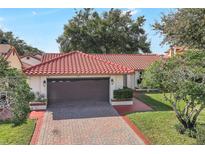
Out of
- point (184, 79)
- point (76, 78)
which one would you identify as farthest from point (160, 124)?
point (76, 78)

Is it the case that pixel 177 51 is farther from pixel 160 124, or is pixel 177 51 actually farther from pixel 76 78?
pixel 76 78

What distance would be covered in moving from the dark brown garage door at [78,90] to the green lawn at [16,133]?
20.1ft

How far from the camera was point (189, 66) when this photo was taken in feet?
48.5

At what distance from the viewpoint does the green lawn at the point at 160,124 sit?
44.0 ft

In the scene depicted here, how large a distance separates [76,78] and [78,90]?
1.55 metres

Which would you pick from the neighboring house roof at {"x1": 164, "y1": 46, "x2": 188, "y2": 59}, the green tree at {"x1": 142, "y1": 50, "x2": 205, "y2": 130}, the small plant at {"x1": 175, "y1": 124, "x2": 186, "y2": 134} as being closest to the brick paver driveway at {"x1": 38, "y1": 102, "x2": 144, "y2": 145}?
the small plant at {"x1": 175, "y1": 124, "x2": 186, "y2": 134}

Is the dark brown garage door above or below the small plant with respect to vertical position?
above

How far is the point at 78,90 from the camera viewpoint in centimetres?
2297

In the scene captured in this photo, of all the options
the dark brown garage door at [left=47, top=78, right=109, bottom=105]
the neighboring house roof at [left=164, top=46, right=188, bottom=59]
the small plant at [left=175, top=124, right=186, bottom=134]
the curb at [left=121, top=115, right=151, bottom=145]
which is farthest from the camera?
the dark brown garage door at [left=47, top=78, right=109, bottom=105]

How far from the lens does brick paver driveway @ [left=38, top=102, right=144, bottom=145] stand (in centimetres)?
1350

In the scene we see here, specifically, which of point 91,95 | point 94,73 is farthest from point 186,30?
point 91,95

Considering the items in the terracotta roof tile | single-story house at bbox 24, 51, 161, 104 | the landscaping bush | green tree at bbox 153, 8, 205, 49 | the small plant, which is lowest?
the small plant

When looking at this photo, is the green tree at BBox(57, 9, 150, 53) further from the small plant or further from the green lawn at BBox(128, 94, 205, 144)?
the small plant

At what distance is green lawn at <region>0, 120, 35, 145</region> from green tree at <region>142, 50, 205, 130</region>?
20.6ft
